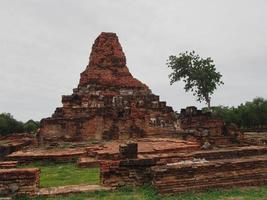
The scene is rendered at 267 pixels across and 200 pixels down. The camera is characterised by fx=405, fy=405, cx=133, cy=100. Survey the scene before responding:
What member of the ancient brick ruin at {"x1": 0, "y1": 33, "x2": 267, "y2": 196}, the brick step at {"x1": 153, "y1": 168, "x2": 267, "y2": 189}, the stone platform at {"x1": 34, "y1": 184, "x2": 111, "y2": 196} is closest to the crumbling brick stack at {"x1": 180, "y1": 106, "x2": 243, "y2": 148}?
the ancient brick ruin at {"x1": 0, "y1": 33, "x2": 267, "y2": 196}

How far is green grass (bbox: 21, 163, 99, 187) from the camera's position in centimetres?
894

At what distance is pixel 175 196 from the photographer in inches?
270

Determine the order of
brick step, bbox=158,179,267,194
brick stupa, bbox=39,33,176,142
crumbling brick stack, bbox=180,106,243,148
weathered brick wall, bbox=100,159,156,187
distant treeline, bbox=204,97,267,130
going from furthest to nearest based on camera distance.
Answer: distant treeline, bbox=204,97,267,130 < brick stupa, bbox=39,33,176,142 < crumbling brick stack, bbox=180,106,243,148 < weathered brick wall, bbox=100,159,156,187 < brick step, bbox=158,179,267,194

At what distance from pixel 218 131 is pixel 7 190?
13.9 m

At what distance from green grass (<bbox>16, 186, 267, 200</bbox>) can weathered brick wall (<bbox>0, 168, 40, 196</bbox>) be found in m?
0.17

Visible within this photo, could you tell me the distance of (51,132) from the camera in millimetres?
17859

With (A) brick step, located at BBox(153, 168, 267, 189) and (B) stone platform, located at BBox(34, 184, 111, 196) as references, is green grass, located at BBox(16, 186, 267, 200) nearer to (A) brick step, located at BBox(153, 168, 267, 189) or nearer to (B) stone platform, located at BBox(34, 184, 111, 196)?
(B) stone platform, located at BBox(34, 184, 111, 196)

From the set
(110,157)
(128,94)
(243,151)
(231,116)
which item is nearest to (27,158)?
(110,157)

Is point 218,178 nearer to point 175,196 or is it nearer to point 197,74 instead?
point 175,196

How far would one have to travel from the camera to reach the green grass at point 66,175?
8.94 meters

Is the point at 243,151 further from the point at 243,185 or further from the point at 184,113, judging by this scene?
the point at 184,113

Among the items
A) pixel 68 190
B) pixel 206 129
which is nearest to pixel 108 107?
pixel 206 129

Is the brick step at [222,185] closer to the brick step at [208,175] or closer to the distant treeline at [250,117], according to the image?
the brick step at [208,175]

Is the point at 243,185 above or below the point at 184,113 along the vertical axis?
below
